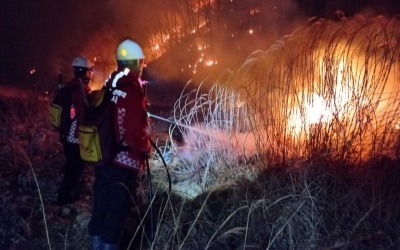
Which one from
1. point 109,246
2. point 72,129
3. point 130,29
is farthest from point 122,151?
point 130,29

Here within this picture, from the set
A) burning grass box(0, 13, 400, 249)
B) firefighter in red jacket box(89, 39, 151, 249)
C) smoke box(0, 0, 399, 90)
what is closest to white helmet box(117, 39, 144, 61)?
firefighter in red jacket box(89, 39, 151, 249)

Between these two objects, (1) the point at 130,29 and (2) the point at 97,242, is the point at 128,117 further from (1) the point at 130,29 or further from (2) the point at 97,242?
(1) the point at 130,29

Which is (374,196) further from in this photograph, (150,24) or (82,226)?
(150,24)

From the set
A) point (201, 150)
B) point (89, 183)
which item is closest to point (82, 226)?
point (89, 183)

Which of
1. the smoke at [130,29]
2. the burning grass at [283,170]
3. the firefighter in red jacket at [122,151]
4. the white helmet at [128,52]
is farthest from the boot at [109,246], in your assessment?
the smoke at [130,29]

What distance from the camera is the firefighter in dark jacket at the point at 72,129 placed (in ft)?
19.1

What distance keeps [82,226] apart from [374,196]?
340cm

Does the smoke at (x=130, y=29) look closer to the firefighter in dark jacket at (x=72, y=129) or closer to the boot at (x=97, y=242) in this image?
the firefighter in dark jacket at (x=72, y=129)

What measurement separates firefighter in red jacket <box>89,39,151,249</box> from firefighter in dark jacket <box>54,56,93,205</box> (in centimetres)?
122

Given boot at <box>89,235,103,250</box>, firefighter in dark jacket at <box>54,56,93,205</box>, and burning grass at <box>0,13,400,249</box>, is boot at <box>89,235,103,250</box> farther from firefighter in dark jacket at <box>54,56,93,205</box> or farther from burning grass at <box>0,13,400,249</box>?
firefighter in dark jacket at <box>54,56,93,205</box>

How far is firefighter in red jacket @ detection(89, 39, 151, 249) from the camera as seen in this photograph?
14.3ft

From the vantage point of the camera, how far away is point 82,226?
5.54 meters

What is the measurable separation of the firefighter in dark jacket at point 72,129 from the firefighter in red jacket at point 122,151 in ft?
4.01

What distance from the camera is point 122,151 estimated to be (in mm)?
4480
